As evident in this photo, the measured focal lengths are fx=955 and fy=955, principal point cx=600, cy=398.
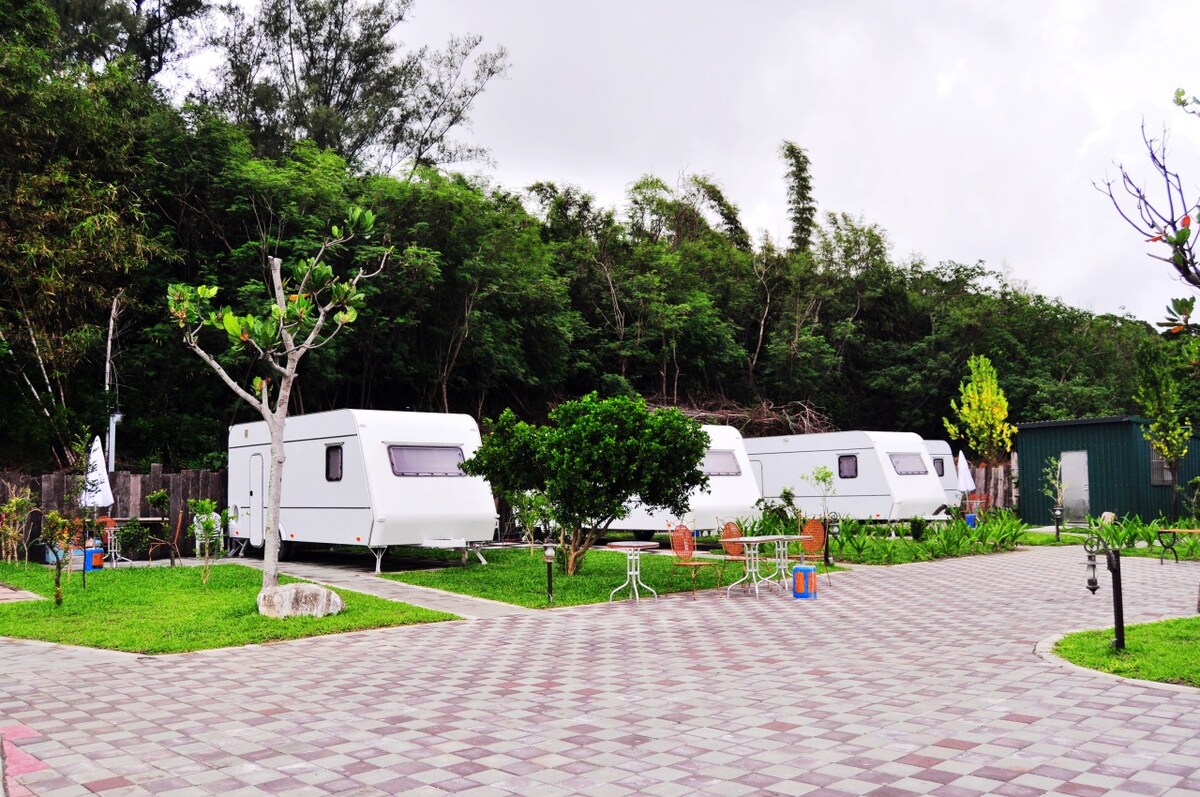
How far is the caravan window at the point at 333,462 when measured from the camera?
1537 cm

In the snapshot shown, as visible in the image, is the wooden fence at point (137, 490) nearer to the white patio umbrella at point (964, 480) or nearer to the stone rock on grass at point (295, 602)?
the stone rock on grass at point (295, 602)

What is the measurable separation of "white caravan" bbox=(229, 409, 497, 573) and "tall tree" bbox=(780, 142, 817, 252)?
25937mm

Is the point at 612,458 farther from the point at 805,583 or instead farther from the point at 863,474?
the point at 863,474

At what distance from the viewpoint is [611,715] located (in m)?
5.95

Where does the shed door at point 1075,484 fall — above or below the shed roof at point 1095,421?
below

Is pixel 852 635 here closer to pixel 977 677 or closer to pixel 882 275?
pixel 977 677

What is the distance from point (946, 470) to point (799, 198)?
50.5 ft

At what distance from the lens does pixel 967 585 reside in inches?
516

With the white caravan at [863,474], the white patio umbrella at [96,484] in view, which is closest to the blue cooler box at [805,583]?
the white caravan at [863,474]

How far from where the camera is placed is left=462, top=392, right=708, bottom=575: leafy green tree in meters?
12.7

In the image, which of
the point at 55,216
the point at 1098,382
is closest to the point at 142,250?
the point at 55,216

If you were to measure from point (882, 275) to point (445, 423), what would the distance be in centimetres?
2723

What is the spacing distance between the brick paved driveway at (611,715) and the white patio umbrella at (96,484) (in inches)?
259

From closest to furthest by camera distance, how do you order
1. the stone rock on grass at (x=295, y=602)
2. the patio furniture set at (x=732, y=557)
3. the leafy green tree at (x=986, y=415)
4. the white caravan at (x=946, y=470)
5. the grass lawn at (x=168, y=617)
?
the grass lawn at (x=168, y=617)
the stone rock on grass at (x=295, y=602)
the patio furniture set at (x=732, y=557)
the white caravan at (x=946, y=470)
the leafy green tree at (x=986, y=415)
